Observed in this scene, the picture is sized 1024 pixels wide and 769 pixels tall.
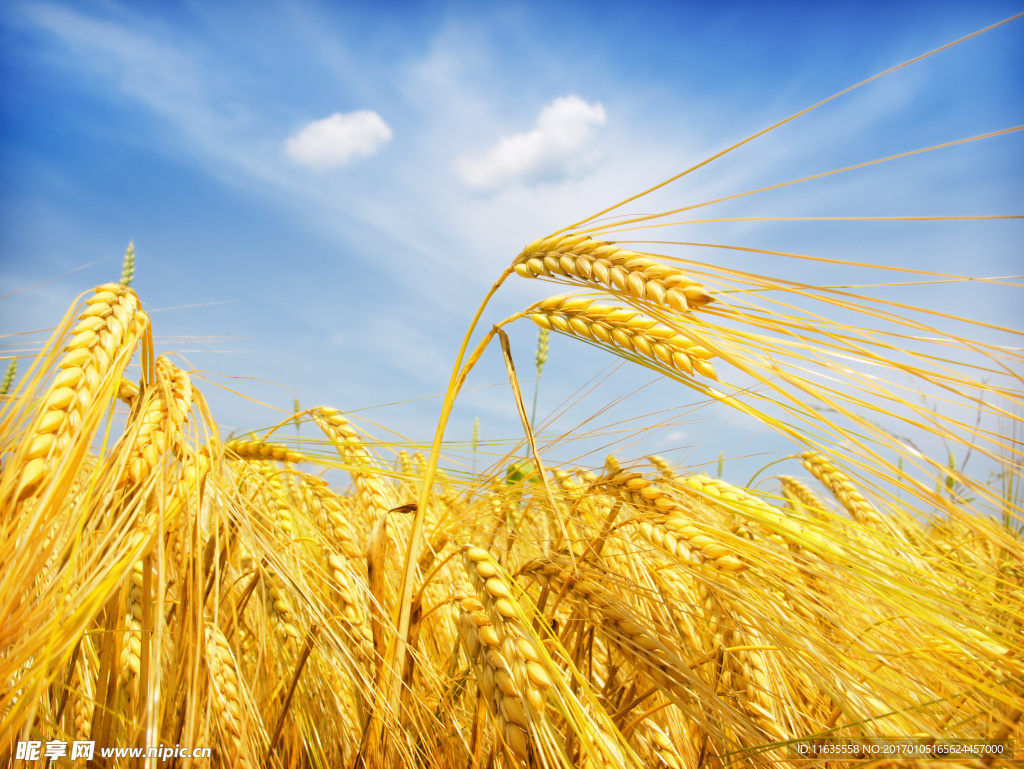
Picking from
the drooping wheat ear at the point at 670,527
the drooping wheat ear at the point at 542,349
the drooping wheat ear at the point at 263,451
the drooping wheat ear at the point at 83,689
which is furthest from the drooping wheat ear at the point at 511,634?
the drooping wheat ear at the point at 542,349

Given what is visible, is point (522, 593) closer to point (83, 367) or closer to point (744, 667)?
point (744, 667)

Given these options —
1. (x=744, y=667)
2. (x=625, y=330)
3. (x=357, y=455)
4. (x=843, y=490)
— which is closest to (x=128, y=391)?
(x=357, y=455)

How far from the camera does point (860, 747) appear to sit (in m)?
0.85

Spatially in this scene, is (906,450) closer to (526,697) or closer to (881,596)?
(881,596)

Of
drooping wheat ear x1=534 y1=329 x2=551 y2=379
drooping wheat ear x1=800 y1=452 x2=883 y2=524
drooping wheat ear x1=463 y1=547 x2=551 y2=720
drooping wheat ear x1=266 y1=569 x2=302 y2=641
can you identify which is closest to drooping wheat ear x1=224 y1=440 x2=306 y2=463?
drooping wheat ear x1=266 y1=569 x2=302 y2=641

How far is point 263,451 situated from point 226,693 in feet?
1.98

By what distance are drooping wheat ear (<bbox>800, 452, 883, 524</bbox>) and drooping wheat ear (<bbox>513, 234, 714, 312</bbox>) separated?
2.25m

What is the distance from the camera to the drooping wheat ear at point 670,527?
3.31 feet

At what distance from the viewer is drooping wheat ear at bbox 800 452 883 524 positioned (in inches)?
110

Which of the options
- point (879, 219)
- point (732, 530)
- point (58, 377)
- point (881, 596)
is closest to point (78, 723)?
point (58, 377)

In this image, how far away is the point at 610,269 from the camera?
1031 millimetres

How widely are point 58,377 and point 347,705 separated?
37.0 inches

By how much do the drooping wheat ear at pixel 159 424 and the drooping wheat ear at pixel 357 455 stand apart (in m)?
0.59

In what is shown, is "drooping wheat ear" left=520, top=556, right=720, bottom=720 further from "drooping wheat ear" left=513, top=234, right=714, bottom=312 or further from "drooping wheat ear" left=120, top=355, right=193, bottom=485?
"drooping wheat ear" left=120, top=355, right=193, bottom=485
